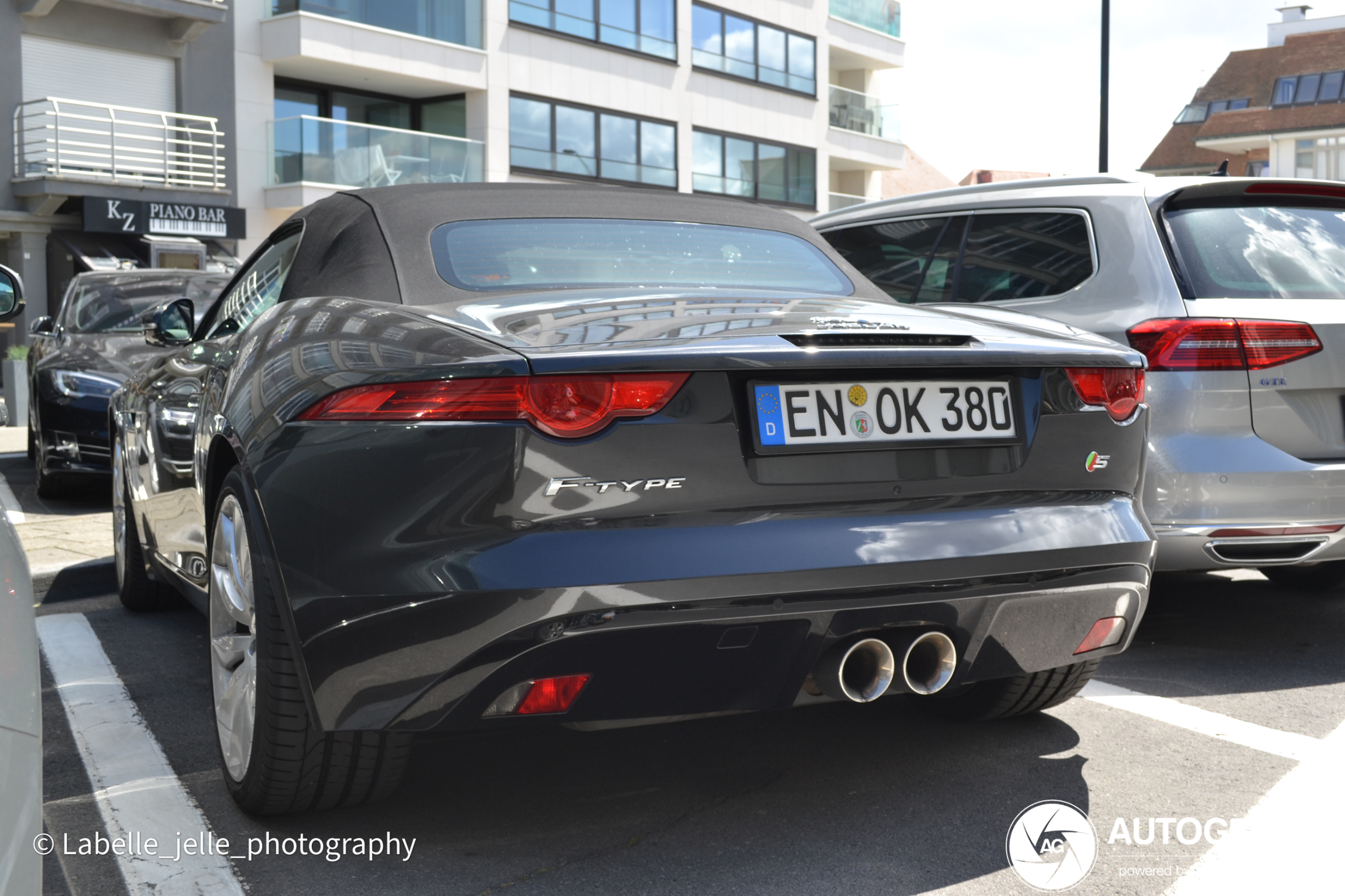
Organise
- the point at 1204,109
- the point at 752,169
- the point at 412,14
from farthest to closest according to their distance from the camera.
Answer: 1. the point at 1204,109
2. the point at 752,169
3. the point at 412,14

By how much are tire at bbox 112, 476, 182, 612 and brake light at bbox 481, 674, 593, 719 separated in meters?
3.05

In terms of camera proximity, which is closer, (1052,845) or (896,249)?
(1052,845)

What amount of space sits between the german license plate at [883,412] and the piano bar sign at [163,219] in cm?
2264

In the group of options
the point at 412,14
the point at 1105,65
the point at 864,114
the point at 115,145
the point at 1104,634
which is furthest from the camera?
the point at 864,114

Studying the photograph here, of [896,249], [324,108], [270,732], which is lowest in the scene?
[270,732]

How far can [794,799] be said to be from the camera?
10.3 feet

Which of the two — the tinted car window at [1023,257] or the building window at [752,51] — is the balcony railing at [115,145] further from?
the tinted car window at [1023,257]

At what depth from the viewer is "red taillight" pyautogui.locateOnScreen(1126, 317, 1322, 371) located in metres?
4.32

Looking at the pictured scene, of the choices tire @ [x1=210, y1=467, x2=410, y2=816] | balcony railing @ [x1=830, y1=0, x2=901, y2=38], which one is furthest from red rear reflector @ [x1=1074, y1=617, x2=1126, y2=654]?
balcony railing @ [x1=830, y1=0, x2=901, y2=38]

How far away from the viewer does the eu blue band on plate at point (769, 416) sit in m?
2.56

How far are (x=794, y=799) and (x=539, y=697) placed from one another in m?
0.95

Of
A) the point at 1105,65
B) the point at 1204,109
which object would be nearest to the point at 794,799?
the point at 1105,65

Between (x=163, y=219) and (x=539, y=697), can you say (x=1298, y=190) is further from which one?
(x=163, y=219)

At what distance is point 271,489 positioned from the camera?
275 centimetres
